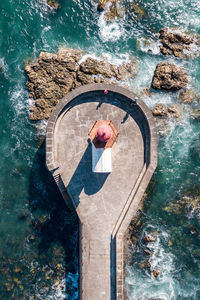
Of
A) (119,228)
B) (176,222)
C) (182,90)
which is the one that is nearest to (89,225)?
(119,228)

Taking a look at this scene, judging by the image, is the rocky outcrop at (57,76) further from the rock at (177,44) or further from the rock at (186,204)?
the rock at (186,204)

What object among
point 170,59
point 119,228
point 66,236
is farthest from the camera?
point 170,59

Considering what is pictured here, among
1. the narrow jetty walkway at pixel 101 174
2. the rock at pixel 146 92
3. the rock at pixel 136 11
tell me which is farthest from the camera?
the rock at pixel 136 11

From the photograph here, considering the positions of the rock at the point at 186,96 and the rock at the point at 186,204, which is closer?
the rock at the point at 186,204

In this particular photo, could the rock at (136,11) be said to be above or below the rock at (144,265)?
above

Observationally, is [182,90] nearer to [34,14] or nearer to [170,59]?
[170,59]

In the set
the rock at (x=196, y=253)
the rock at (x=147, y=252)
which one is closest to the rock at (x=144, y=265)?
the rock at (x=147, y=252)

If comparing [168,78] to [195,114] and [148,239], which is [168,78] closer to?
[195,114]
